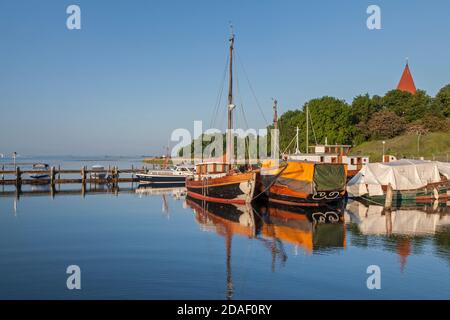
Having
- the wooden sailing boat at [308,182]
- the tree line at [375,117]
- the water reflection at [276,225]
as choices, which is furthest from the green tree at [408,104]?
the wooden sailing boat at [308,182]

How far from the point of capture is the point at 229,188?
3816 centimetres

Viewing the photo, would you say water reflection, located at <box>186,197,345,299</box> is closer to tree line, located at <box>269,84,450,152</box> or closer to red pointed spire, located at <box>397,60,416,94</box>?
tree line, located at <box>269,84,450,152</box>

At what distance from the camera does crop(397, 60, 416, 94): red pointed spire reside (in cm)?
11294

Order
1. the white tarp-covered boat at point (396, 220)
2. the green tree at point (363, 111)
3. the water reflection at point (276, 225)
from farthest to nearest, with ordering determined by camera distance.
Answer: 1. the green tree at point (363, 111)
2. the white tarp-covered boat at point (396, 220)
3. the water reflection at point (276, 225)

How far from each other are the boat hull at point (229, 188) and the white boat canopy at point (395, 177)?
11.0m

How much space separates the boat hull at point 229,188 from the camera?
36719mm

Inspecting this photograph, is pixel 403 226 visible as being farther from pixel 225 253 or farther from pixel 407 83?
pixel 407 83

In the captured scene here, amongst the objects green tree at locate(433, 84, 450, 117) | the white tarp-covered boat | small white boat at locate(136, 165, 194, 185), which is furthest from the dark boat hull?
green tree at locate(433, 84, 450, 117)

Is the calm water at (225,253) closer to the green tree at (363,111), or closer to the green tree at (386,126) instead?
the green tree at (386,126)

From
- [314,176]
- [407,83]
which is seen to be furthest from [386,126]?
[314,176]

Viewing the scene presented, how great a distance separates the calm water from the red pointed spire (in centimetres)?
8517

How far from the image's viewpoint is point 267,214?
3316cm

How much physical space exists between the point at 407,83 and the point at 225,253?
10587 cm

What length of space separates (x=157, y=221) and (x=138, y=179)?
1527 inches
